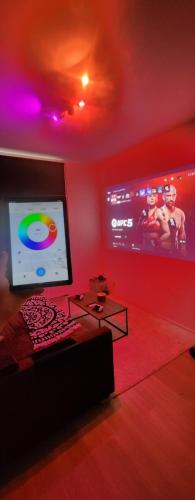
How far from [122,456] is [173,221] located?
2.17m

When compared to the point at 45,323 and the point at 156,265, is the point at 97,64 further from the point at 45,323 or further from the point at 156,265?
the point at 156,265

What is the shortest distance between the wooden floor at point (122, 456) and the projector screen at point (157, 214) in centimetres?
153

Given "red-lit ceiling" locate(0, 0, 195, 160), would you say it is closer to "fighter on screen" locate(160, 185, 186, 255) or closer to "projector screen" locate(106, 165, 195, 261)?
"projector screen" locate(106, 165, 195, 261)

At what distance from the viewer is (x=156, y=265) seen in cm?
281

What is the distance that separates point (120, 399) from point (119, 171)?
3.01 meters

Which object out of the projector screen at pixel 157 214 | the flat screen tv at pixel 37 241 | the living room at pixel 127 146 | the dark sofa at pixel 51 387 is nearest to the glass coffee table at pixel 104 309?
the living room at pixel 127 146

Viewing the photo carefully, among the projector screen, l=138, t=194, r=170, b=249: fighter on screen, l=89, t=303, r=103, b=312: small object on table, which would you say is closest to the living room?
the projector screen

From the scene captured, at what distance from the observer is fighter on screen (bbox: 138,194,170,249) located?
102 inches

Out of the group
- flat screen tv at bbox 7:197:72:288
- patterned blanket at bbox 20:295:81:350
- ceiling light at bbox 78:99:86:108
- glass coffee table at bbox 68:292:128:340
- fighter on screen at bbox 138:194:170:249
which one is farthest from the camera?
fighter on screen at bbox 138:194:170:249

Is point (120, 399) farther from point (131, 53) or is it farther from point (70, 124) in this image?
point (70, 124)

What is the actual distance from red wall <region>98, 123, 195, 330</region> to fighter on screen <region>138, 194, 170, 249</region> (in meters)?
0.25

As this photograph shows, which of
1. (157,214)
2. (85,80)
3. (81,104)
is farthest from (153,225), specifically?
(85,80)

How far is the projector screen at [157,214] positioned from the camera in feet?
7.52

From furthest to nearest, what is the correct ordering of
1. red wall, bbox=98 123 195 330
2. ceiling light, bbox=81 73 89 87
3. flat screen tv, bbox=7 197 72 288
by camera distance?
red wall, bbox=98 123 195 330
ceiling light, bbox=81 73 89 87
flat screen tv, bbox=7 197 72 288
